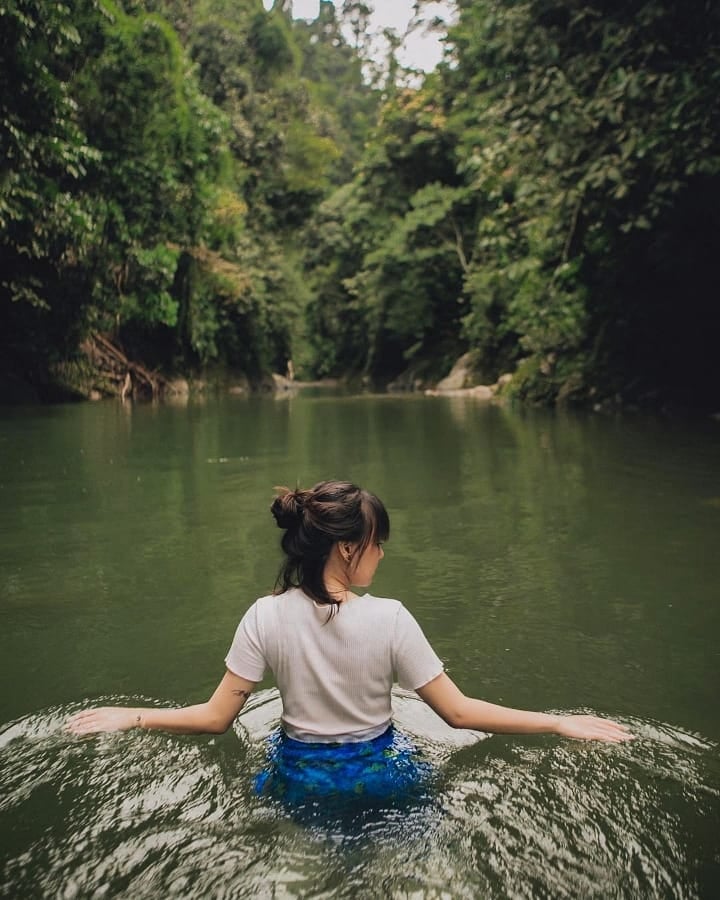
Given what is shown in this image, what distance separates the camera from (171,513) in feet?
18.2

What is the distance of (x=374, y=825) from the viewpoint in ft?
5.84

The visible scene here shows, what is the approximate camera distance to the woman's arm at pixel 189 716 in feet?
6.31

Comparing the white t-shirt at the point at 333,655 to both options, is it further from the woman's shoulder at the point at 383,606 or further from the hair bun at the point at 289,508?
the hair bun at the point at 289,508

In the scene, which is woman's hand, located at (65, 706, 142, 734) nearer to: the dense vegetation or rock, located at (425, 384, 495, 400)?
A: the dense vegetation

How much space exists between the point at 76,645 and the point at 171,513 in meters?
2.45

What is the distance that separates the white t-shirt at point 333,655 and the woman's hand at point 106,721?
33 centimetres

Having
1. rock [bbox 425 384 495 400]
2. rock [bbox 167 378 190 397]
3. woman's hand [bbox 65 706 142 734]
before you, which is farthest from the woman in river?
rock [bbox 167 378 190 397]

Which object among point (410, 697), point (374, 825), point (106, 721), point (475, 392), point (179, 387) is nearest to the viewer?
point (374, 825)

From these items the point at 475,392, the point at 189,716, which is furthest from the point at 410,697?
the point at 475,392

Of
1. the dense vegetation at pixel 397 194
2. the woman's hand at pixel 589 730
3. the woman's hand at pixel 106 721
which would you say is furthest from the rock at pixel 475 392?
the woman's hand at pixel 106 721

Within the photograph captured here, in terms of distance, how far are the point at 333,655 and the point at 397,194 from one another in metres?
32.1

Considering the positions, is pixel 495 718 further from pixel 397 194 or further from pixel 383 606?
pixel 397 194

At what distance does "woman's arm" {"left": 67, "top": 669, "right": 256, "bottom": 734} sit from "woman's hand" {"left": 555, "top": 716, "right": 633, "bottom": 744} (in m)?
0.74

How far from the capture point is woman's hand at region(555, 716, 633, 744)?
1883 millimetres
